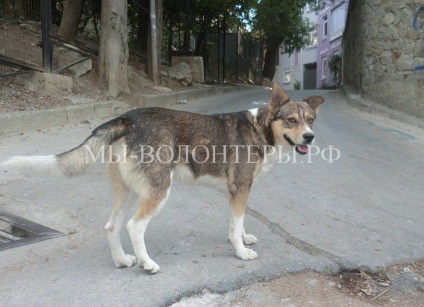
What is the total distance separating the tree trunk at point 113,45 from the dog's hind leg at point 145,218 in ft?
24.9

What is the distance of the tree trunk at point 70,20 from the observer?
1142 centimetres

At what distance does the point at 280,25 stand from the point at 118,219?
74.1 feet

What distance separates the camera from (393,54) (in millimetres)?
11828

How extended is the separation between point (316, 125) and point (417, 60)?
11.0 ft

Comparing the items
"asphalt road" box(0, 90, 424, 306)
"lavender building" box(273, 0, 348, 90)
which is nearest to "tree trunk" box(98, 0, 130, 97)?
"asphalt road" box(0, 90, 424, 306)

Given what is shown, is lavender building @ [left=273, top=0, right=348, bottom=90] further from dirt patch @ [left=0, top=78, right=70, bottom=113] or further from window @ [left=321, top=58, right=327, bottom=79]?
dirt patch @ [left=0, top=78, right=70, bottom=113]

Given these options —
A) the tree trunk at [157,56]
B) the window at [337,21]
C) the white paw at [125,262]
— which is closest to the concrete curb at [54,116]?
the tree trunk at [157,56]

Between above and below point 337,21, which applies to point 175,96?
below

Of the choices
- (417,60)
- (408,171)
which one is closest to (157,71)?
(417,60)

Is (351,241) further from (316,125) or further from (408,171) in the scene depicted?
(316,125)

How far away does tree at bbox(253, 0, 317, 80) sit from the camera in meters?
21.9

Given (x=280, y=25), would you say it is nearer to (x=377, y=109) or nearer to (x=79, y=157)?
(x=377, y=109)

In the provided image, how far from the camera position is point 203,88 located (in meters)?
15.3

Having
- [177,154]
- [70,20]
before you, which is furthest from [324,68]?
[177,154]
